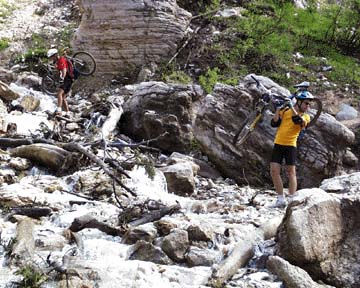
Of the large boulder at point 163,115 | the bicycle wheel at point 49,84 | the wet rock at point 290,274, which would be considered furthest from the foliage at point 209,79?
the wet rock at point 290,274

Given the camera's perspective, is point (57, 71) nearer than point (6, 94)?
No

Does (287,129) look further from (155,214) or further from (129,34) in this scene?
(129,34)

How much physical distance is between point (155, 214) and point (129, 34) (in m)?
10.2

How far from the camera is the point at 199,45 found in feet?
51.8

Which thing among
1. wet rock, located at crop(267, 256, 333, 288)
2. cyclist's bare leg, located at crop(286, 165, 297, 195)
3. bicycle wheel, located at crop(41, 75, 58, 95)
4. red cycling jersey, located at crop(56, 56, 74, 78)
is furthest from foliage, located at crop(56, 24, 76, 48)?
wet rock, located at crop(267, 256, 333, 288)

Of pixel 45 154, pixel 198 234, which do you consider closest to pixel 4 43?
pixel 45 154

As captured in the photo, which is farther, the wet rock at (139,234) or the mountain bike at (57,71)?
the mountain bike at (57,71)

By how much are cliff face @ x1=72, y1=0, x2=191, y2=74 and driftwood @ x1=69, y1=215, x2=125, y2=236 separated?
9881mm

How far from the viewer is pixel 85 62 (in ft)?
49.0

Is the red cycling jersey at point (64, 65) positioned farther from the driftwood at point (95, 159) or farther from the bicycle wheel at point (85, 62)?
the driftwood at point (95, 159)

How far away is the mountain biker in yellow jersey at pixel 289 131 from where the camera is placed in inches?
283

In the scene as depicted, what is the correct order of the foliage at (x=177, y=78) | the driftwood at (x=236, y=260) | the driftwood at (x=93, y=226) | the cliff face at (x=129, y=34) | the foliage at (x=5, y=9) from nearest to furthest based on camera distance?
the driftwood at (x=236, y=260), the driftwood at (x=93, y=226), the foliage at (x=177, y=78), the cliff face at (x=129, y=34), the foliage at (x=5, y=9)

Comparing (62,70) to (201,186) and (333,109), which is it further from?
(333,109)

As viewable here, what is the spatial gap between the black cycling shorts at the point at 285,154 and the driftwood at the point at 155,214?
1.93 metres
